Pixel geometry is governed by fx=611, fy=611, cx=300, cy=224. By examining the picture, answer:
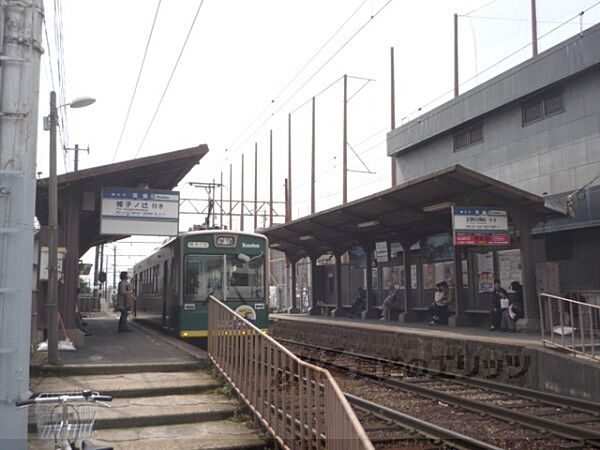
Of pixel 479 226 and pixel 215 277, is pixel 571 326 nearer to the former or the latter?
pixel 479 226

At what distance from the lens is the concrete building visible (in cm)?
1678

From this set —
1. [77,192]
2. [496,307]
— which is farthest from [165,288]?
[496,307]

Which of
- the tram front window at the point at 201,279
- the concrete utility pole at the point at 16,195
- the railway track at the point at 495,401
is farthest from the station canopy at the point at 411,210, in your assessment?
the concrete utility pole at the point at 16,195

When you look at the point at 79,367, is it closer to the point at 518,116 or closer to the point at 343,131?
the point at 518,116

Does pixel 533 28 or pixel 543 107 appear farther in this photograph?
pixel 533 28

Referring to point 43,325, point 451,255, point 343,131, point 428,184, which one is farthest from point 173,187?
point 343,131

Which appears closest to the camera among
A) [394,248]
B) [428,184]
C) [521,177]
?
[428,184]

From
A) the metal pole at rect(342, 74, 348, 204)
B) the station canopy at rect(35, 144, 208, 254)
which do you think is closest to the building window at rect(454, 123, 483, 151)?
the metal pole at rect(342, 74, 348, 204)

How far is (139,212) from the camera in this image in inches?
506

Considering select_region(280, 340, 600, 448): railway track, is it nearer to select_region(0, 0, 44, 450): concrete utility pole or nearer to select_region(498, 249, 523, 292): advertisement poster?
select_region(498, 249, 523, 292): advertisement poster

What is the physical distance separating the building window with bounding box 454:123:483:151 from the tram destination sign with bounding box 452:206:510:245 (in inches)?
255

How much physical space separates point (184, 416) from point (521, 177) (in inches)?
614

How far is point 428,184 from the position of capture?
50.6 feet

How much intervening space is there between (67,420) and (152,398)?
3.97 m
